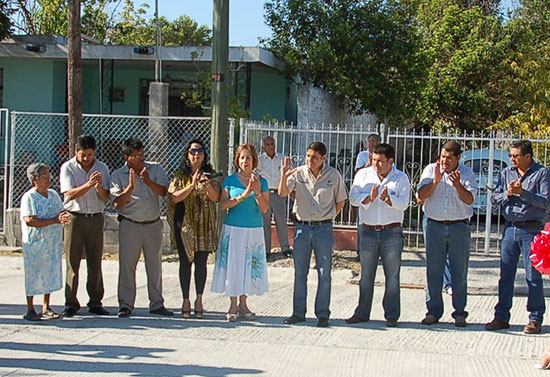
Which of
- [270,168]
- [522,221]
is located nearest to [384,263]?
[522,221]

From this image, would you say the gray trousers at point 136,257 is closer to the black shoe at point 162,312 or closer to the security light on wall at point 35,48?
the black shoe at point 162,312

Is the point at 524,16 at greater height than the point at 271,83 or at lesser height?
greater

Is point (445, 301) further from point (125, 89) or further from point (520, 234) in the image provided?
point (125, 89)

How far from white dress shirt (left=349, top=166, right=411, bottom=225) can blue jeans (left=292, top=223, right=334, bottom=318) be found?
0.41 m

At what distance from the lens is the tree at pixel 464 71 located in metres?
22.8

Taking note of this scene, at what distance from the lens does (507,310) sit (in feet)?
24.9

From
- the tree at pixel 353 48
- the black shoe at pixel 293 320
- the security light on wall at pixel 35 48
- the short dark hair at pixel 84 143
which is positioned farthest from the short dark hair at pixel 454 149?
the security light on wall at pixel 35 48

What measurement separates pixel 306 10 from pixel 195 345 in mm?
13382

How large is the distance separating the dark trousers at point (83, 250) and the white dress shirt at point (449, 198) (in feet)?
11.3

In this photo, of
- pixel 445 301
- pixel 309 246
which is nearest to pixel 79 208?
pixel 309 246

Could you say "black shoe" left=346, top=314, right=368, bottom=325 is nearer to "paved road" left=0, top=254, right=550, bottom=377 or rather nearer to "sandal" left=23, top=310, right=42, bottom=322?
"paved road" left=0, top=254, right=550, bottom=377

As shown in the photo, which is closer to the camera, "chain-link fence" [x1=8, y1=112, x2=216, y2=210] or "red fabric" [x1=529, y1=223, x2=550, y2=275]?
"red fabric" [x1=529, y1=223, x2=550, y2=275]

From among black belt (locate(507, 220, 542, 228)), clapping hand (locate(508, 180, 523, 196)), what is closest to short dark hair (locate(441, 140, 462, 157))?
clapping hand (locate(508, 180, 523, 196))

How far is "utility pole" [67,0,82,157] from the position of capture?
11.5 metres
